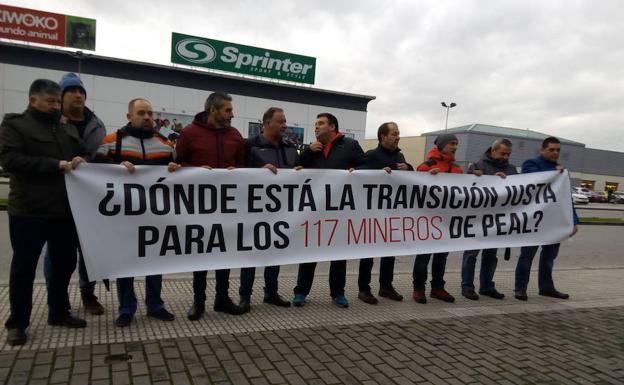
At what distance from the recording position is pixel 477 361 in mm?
3654

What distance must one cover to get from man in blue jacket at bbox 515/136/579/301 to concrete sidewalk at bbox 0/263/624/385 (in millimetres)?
517

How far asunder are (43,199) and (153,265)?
1.01 m

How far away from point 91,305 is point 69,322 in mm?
428

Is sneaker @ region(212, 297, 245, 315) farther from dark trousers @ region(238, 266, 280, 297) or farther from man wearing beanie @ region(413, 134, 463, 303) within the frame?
man wearing beanie @ region(413, 134, 463, 303)

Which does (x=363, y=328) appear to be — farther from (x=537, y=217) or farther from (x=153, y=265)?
(x=537, y=217)

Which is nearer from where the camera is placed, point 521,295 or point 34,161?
point 34,161

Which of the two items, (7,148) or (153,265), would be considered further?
(153,265)

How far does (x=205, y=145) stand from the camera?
428cm

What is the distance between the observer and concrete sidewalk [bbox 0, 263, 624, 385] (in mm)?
3164

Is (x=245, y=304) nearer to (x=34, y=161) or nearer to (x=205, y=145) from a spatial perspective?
(x=205, y=145)

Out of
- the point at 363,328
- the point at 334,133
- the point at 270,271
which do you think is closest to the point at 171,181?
the point at 270,271

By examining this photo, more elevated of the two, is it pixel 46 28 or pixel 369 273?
pixel 46 28

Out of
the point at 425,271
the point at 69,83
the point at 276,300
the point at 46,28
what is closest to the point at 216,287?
the point at 276,300

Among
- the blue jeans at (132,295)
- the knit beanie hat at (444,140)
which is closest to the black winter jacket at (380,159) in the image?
the knit beanie hat at (444,140)
